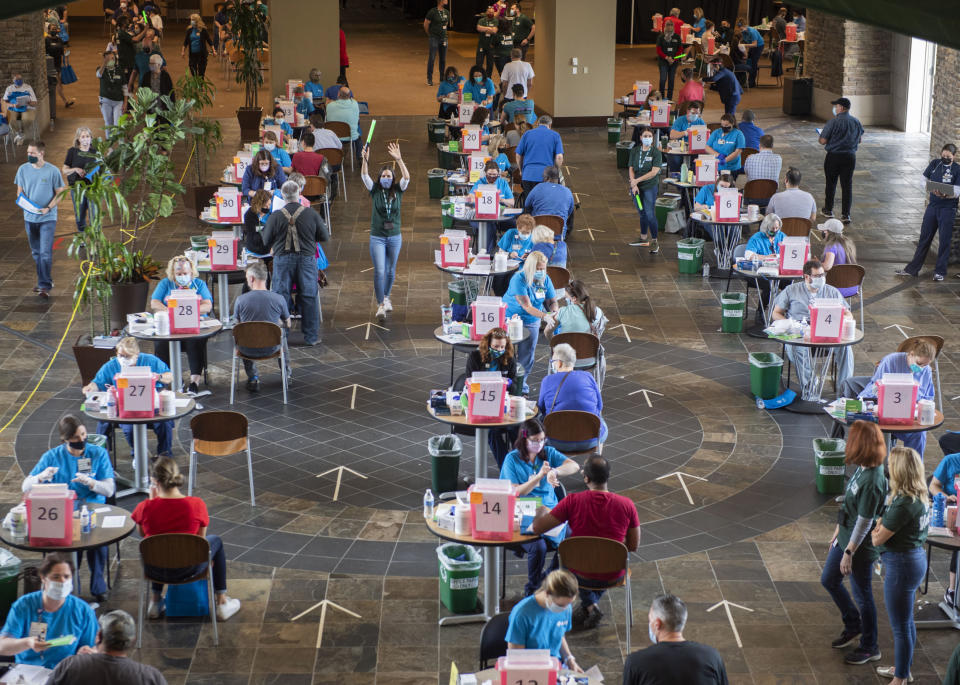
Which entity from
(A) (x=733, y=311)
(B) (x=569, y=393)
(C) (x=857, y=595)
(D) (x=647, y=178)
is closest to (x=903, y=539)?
(C) (x=857, y=595)

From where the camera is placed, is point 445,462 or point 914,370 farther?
point 445,462

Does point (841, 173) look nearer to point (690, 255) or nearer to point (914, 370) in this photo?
point (690, 255)

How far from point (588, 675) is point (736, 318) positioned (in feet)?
24.9

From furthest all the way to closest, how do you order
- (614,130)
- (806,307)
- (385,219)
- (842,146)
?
(614,130), (842,146), (385,219), (806,307)

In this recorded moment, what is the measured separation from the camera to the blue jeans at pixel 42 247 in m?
13.0

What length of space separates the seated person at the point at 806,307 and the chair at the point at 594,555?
4.36 meters

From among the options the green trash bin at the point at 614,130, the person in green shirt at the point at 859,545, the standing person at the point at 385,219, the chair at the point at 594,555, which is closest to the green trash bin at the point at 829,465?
the person in green shirt at the point at 859,545

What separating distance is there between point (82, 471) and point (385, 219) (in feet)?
18.0

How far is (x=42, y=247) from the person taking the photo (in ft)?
43.3

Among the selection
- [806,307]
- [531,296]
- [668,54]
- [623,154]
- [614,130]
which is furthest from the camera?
[668,54]

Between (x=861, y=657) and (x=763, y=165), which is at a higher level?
(x=763, y=165)

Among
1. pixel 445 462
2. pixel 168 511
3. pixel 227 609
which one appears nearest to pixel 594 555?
pixel 227 609

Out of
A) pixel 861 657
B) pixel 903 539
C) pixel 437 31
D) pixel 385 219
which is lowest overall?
pixel 861 657

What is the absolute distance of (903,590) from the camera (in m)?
6.23
